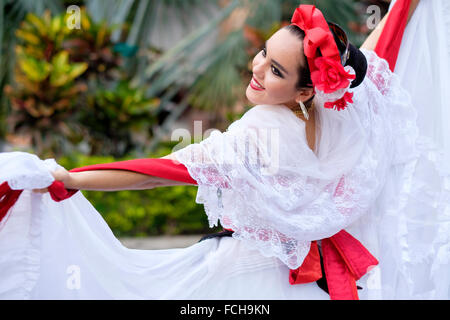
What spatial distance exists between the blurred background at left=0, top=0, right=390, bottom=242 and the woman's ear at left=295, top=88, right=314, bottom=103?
282 centimetres

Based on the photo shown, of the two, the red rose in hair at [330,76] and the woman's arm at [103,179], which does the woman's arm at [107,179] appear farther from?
the red rose in hair at [330,76]

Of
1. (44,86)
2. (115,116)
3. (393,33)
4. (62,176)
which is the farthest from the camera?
(115,116)

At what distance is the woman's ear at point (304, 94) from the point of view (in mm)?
1786

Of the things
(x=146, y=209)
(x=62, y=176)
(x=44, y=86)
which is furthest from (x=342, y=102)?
(x=44, y=86)

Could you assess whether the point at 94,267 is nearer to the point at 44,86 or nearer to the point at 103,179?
the point at 103,179

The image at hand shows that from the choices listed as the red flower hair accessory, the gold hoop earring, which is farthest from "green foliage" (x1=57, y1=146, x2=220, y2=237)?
the red flower hair accessory

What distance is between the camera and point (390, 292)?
194 cm

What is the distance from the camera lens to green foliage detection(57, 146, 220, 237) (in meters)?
5.03

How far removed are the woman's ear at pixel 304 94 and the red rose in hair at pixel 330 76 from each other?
0.11 m

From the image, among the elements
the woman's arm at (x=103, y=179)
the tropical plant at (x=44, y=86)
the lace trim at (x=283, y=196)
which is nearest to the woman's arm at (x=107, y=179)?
the woman's arm at (x=103, y=179)

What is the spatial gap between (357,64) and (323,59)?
203 millimetres

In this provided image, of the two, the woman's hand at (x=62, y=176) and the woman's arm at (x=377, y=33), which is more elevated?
the woman's arm at (x=377, y=33)

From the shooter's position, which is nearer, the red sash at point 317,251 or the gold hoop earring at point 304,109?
the red sash at point 317,251

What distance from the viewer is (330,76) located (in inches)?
64.8
